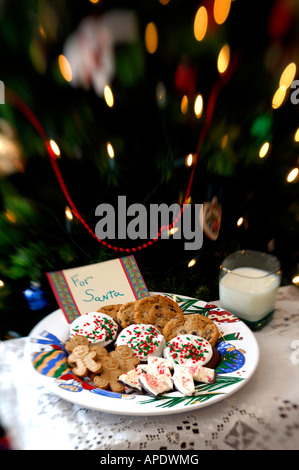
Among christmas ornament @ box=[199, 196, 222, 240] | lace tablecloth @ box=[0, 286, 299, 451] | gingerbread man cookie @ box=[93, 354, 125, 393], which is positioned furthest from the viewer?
christmas ornament @ box=[199, 196, 222, 240]

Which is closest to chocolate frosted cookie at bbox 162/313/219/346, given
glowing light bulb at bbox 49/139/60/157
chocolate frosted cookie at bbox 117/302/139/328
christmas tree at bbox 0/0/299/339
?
chocolate frosted cookie at bbox 117/302/139/328

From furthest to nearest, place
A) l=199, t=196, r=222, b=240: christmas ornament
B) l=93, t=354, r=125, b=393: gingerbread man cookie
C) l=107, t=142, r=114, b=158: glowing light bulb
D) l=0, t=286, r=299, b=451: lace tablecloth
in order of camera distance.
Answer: l=199, t=196, r=222, b=240: christmas ornament → l=107, t=142, r=114, b=158: glowing light bulb → l=93, t=354, r=125, b=393: gingerbread man cookie → l=0, t=286, r=299, b=451: lace tablecloth

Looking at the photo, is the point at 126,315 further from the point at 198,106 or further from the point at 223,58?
the point at 223,58

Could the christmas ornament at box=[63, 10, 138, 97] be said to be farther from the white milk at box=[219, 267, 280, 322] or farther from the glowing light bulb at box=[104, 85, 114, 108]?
the white milk at box=[219, 267, 280, 322]

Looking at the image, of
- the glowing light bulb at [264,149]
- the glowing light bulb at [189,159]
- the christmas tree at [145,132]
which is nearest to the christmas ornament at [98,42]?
the christmas tree at [145,132]

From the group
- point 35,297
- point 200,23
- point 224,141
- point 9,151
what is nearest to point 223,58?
point 200,23

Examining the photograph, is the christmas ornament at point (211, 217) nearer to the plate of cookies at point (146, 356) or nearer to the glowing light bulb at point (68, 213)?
the plate of cookies at point (146, 356)
